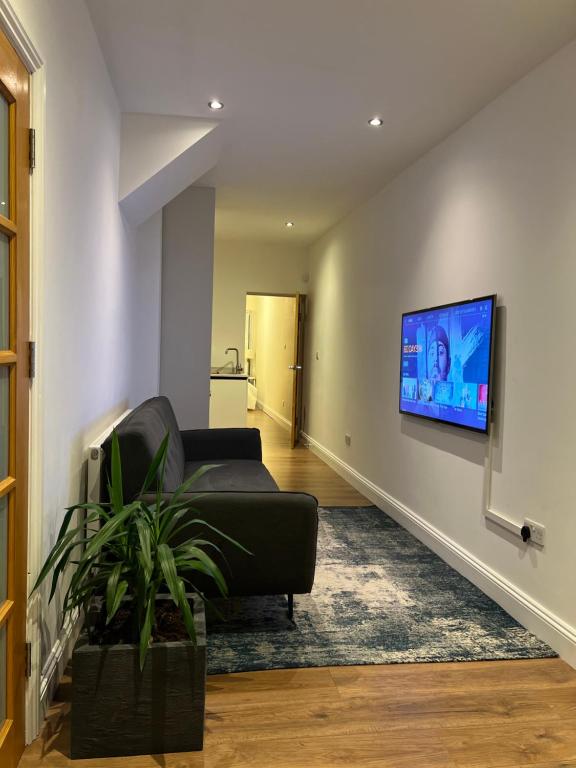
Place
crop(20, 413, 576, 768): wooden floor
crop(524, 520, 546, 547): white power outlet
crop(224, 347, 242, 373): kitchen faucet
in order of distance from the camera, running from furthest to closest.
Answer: crop(224, 347, 242, 373): kitchen faucet
crop(524, 520, 546, 547): white power outlet
crop(20, 413, 576, 768): wooden floor

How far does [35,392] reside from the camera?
5.61ft

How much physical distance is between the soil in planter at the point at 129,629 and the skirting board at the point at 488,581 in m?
1.59

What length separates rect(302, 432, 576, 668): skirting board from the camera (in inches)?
95.7

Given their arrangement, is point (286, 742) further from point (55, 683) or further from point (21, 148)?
point (21, 148)

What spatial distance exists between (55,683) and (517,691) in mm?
1656

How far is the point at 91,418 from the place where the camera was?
Result: 104 inches

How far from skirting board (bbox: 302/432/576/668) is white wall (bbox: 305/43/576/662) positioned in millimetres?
13

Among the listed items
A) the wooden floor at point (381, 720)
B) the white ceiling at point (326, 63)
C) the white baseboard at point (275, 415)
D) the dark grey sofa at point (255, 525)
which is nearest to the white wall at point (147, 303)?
the white ceiling at point (326, 63)

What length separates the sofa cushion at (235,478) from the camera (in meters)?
3.13

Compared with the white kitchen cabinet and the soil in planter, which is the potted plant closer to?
the soil in planter

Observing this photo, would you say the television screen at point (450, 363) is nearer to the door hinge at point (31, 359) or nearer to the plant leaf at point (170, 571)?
the plant leaf at point (170, 571)

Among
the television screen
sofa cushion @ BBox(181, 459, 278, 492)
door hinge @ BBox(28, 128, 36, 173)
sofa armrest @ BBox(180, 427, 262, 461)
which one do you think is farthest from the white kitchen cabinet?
door hinge @ BBox(28, 128, 36, 173)

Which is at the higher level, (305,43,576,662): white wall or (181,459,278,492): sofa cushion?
(305,43,576,662): white wall

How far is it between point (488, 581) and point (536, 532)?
1.60ft
